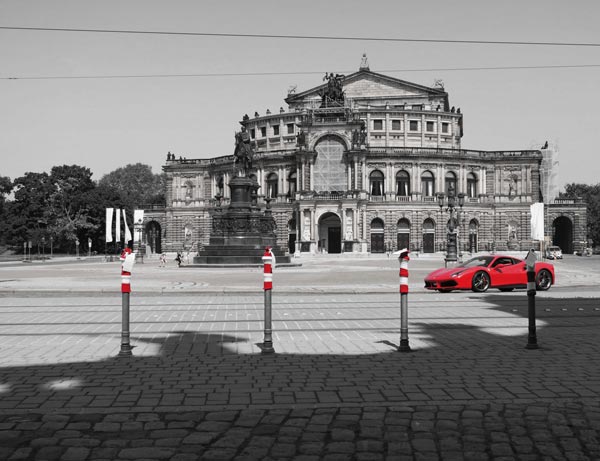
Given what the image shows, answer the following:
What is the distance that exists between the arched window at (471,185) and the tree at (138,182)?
72.9 m

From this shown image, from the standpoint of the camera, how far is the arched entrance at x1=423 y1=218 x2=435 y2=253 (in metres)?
85.2

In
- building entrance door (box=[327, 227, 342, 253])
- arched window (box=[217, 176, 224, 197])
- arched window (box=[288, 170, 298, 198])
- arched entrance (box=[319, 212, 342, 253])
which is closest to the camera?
arched entrance (box=[319, 212, 342, 253])

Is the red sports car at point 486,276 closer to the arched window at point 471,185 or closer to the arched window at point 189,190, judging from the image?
the arched window at point 471,185

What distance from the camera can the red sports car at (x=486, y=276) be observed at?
2052 centimetres

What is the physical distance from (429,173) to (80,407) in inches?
3278

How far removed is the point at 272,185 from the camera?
3568 inches

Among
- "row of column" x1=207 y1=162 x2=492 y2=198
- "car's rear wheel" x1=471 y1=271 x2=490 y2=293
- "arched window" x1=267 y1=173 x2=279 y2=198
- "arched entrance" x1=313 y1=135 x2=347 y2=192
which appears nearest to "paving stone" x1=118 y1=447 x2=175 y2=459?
"car's rear wheel" x1=471 y1=271 x2=490 y2=293

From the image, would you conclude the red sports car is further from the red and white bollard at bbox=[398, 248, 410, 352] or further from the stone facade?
the stone facade

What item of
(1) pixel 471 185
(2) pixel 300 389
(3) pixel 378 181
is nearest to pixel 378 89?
(3) pixel 378 181

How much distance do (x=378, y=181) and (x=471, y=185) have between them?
43.7 feet

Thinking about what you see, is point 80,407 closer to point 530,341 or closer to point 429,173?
point 530,341

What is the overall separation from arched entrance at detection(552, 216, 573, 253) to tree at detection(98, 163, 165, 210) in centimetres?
8063

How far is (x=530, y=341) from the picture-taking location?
354 inches

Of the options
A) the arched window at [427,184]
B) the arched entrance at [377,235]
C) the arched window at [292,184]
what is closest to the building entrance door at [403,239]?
the arched entrance at [377,235]
